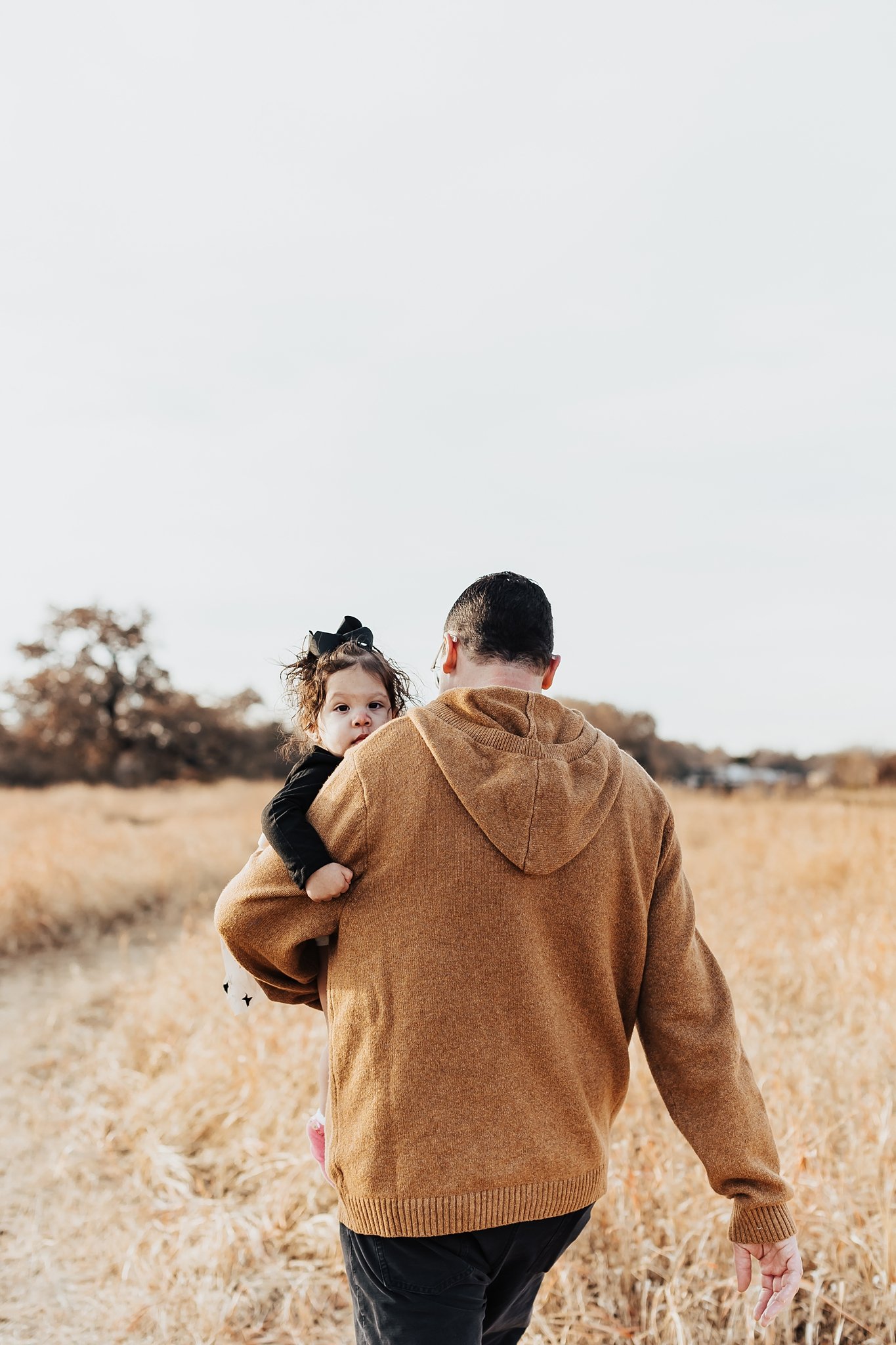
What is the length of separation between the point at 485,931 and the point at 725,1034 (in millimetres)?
604

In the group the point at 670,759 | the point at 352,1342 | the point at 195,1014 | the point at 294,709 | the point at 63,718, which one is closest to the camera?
the point at 294,709

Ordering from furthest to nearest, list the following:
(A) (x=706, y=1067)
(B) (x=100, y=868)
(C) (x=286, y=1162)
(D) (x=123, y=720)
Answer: (D) (x=123, y=720)
(B) (x=100, y=868)
(C) (x=286, y=1162)
(A) (x=706, y=1067)

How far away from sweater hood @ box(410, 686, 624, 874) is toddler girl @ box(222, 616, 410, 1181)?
0.34 m

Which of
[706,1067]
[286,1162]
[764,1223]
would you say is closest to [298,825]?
[706,1067]

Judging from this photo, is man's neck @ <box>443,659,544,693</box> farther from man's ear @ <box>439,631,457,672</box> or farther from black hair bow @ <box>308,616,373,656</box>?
black hair bow @ <box>308,616,373,656</box>

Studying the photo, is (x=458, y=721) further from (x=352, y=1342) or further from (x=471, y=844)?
(x=352, y=1342)

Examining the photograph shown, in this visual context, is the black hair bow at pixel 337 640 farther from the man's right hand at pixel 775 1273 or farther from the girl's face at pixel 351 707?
the man's right hand at pixel 775 1273

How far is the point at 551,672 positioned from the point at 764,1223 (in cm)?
119

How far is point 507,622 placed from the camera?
187 cm

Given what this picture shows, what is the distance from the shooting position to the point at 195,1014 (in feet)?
18.9

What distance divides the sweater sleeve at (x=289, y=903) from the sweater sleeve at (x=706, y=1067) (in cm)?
65

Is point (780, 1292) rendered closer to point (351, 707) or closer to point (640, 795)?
point (640, 795)

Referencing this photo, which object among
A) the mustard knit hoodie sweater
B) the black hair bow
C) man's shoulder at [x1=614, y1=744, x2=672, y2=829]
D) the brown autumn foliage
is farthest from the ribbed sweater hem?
the brown autumn foliage

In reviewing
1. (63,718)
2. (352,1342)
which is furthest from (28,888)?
(63,718)
